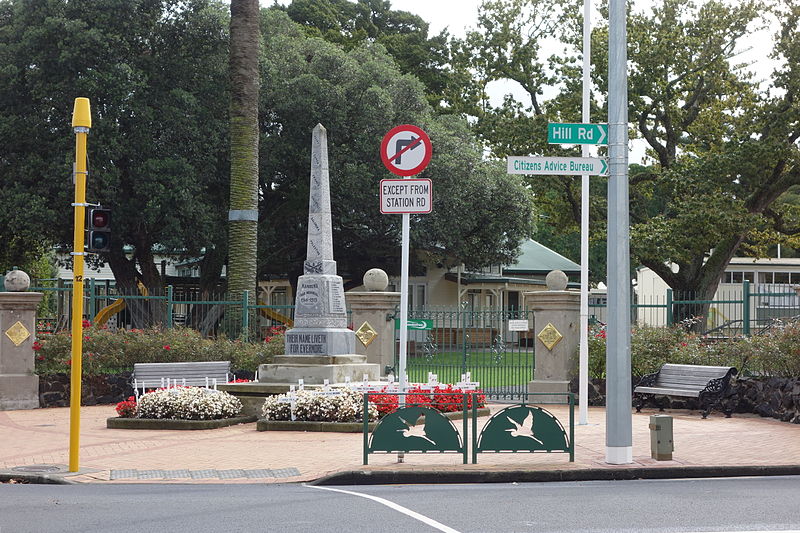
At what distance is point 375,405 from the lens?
1529 centimetres

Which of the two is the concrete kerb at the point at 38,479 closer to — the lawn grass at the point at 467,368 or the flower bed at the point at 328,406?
the flower bed at the point at 328,406

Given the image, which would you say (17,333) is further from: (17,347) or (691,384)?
(691,384)

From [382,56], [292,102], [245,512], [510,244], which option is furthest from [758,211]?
[245,512]

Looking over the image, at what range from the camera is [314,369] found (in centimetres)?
1712

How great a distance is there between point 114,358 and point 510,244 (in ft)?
66.1

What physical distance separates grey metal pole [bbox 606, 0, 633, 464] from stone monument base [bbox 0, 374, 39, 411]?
1248 centimetres

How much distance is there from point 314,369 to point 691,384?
651 cm

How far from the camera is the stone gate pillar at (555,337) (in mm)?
19562

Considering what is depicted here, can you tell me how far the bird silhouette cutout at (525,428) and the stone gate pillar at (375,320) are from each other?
978 cm

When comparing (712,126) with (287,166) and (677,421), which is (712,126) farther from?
(677,421)

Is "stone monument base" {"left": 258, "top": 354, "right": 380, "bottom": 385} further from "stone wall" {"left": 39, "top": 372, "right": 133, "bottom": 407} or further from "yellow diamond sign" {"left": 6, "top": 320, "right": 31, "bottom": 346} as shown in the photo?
"yellow diamond sign" {"left": 6, "top": 320, "right": 31, "bottom": 346}

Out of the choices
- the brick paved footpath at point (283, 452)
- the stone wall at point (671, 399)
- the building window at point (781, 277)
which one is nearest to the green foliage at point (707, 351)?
the stone wall at point (671, 399)

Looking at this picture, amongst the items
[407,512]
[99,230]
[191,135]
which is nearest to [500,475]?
[407,512]

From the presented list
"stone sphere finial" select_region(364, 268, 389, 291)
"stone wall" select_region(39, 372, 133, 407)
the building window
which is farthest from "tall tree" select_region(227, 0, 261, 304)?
the building window
